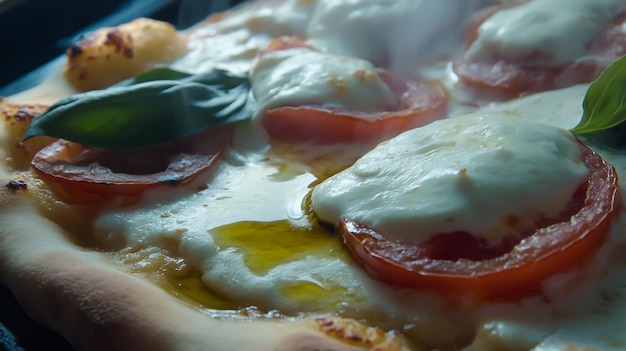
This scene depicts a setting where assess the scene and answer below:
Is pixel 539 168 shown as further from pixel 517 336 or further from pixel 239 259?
pixel 239 259

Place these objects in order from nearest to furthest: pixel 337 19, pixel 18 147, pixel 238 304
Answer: pixel 238 304 → pixel 18 147 → pixel 337 19

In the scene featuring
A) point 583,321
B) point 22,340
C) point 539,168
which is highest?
point 539,168

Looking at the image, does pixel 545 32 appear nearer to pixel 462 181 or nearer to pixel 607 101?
pixel 607 101

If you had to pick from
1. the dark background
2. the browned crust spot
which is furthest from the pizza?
the dark background

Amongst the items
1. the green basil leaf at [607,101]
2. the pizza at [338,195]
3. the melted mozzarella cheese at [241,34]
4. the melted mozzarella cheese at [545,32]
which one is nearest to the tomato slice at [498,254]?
the pizza at [338,195]

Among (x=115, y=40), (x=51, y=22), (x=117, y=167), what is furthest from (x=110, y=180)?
(x=51, y=22)

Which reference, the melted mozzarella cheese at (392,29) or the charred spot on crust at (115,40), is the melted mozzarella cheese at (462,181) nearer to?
the melted mozzarella cheese at (392,29)

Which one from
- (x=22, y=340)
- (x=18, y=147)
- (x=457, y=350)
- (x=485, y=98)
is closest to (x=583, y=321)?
(x=457, y=350)
